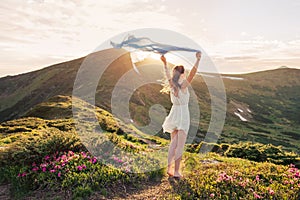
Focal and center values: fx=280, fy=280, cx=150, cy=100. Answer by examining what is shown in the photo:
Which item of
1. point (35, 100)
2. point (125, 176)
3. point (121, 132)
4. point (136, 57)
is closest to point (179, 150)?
point (125, 176)

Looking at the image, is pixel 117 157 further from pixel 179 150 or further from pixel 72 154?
pixel 179 150

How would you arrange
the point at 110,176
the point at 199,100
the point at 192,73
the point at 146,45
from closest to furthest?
the point at 192,73
the point at 110,176
the point at 146,45
the point at 199,100

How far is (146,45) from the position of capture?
898 cm

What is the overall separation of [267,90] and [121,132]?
185 m

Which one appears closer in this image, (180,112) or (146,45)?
(180,112)

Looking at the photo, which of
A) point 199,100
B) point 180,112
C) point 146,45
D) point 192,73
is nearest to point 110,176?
point 180,112

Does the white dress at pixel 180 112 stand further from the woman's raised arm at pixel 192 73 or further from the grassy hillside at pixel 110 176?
the grassy hillside at pixel 110 176

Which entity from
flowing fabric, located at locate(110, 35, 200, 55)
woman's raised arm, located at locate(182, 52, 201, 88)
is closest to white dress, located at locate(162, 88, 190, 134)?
woman's raised arm, located at locate(182, 52, 201, 88)

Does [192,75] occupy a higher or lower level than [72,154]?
higher

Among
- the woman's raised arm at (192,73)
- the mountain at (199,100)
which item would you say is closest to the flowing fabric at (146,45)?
the woman's raised arm at (192,73)

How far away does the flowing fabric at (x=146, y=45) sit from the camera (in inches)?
340

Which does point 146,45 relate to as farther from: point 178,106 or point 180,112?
point 180,112

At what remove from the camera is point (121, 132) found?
61.2 feet

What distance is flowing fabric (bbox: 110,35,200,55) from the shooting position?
8641 mm
